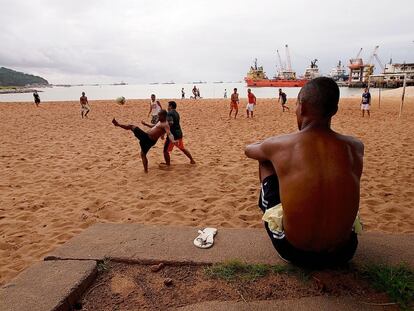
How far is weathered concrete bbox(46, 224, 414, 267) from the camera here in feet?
7.86

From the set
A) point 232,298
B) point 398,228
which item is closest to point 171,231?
point 232,298

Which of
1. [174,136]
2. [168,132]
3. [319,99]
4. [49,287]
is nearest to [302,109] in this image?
[319,99]

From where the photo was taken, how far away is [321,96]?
74.6 inches

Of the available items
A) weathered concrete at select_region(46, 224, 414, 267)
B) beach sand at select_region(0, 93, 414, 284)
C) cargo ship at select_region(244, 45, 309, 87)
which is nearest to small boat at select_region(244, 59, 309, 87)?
cargo ship at select_region(244, 45, 309, 87)

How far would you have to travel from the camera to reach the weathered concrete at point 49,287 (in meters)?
1.93

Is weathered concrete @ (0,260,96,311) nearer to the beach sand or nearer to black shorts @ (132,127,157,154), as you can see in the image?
the beach sand

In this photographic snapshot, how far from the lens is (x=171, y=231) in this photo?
293 cm

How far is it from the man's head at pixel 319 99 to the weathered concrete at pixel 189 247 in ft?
3.69

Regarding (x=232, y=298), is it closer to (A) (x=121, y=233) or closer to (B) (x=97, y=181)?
(A) (x=121, y=233)

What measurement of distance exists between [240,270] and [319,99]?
131 cm

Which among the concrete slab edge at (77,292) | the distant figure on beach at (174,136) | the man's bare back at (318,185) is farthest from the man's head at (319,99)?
the distant figure on beach at (174,136)

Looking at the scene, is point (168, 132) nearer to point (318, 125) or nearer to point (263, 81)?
point (318, 125)

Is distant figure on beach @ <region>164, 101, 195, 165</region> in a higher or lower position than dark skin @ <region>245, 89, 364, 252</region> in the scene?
lower

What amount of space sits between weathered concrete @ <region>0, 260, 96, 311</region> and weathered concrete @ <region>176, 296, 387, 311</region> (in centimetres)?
73
